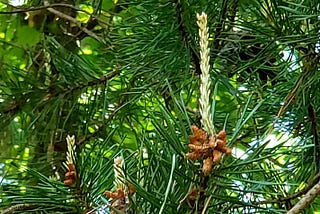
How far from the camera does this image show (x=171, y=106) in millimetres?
1042

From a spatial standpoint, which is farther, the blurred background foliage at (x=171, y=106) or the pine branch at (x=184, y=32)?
the pine branch at (x=184, y=32)

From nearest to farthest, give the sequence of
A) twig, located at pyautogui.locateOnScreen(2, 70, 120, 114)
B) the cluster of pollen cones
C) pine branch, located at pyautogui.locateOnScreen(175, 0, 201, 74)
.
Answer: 1. the cluster of pollen cones
2. pine branch, located at pyautogui.locateOnScreen(175, 0, 201, 74)
3. twig, located at pyautogui.locateOnScreen(2, 70, 120, 114)

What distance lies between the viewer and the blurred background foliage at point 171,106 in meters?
0.50

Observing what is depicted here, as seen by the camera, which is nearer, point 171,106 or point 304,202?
point 304,202

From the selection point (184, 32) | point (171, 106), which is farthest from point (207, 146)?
point (171, 106)

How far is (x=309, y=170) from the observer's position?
942mm

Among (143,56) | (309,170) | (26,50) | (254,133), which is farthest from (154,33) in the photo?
(26,50)

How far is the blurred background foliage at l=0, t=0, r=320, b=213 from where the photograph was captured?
498mm

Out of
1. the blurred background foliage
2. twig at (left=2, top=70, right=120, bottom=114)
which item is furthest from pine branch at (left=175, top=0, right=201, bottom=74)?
twig at (left=2, top=70, right=120, bottom=114)

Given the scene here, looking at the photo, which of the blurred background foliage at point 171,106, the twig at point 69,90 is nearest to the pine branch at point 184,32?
the blurred background foliage at point 171,106

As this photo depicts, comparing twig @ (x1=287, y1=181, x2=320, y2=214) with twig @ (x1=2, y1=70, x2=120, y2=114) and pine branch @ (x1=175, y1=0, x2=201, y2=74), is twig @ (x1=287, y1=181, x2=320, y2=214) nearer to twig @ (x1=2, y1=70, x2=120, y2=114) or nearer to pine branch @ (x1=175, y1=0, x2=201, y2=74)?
pine branch @ (x1=175, y1=0, x2=201, y2=74)

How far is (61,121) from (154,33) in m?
0.44

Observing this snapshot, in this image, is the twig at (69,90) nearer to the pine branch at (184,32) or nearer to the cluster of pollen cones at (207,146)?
the pine branch at (184,32)

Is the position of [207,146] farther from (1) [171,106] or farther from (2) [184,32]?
(1) [171,106]
